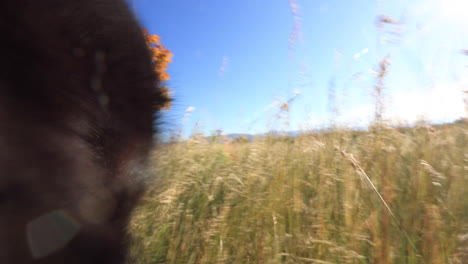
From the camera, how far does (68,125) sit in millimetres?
629

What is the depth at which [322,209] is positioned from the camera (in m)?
1.51

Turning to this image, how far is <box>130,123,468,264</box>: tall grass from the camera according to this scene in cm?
123

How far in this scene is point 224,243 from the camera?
57.8 inches

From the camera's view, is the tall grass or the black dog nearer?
the black dog

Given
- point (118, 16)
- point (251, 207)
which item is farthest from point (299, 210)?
point (118, 16)

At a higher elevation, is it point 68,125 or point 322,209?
point 68,125

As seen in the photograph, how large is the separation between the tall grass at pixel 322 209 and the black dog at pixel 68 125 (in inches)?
9.8

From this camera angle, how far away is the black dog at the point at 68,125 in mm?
563

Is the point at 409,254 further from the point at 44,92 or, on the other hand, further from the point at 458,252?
the point at 44,92

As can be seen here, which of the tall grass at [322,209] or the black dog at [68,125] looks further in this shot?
the tall grass at [322,209]

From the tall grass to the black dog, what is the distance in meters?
0.25

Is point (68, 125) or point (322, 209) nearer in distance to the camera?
point (68, 125)

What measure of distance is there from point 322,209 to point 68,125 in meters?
1.20

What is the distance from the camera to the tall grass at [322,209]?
4.04 ft
